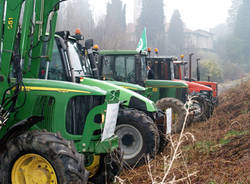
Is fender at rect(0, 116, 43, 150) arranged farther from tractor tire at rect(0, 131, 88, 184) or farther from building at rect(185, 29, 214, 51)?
building at rect(185, 29, 214, 51)

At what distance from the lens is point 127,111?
615 cm

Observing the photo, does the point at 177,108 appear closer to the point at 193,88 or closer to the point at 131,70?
the point at 131,70

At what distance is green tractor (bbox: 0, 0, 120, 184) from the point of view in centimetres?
344

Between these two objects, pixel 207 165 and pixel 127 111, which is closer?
pixel 207 165

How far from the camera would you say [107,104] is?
4.23 m

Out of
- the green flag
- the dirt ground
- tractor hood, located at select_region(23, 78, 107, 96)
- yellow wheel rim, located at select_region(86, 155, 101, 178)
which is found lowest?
the dirt ground

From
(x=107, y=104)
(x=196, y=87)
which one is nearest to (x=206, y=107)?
(x=196, y=87)

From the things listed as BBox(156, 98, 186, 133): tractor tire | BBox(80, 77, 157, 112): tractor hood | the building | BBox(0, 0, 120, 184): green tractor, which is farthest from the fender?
the building

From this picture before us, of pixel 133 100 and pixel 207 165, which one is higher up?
pixel 133 100

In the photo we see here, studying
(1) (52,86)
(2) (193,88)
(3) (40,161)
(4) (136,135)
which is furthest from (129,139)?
(2) (193,88)

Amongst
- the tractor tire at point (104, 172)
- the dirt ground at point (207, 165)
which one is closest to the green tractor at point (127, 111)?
the dirt ground at point (207, 165)

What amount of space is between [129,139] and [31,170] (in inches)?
113

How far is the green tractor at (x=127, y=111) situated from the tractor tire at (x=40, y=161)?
175cm

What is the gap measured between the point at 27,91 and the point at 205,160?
10.5 feet
